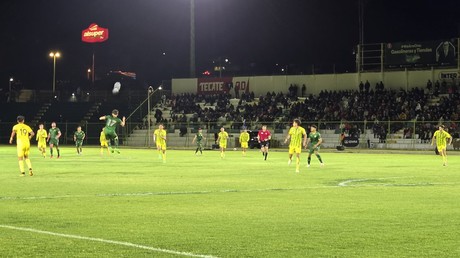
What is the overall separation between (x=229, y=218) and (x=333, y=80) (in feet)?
203

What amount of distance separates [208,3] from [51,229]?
84820mm

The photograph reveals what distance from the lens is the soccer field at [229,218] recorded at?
9789 millimetres

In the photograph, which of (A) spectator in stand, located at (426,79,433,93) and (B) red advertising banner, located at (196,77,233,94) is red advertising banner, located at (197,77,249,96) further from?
(A) spectator in stand, located at (426,79,433,93)

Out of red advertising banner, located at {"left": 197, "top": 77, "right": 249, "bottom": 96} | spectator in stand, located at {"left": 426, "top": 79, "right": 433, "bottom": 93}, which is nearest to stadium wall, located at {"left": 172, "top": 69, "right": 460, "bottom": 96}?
red advertising banner, located at {"left": 197, "top": 77, "right": 249, "bottom": 96}

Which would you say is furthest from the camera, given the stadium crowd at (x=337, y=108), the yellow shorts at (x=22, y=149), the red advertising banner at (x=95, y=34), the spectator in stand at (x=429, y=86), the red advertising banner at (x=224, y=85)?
the red advertising banner at (x=95, y=34)

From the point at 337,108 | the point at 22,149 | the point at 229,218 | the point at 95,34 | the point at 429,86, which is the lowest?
the point at 229,218

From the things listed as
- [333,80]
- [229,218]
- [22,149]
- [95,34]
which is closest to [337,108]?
[333,80]

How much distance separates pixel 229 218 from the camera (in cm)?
1308

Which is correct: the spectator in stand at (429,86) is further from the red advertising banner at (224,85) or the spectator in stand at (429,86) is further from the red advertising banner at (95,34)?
the red advertising banner at (95,34)

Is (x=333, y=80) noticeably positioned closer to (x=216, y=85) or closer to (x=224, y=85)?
(x=224, y=85)

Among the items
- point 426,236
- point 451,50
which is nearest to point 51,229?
point 426,236

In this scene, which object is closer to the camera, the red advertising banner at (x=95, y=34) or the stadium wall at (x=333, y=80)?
the stadium wall at (x=333, y=80)

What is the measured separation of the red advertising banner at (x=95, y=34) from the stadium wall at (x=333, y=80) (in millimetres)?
17325

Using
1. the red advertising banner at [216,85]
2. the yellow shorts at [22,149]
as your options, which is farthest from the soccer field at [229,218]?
the red advertising banner at [216,85]
